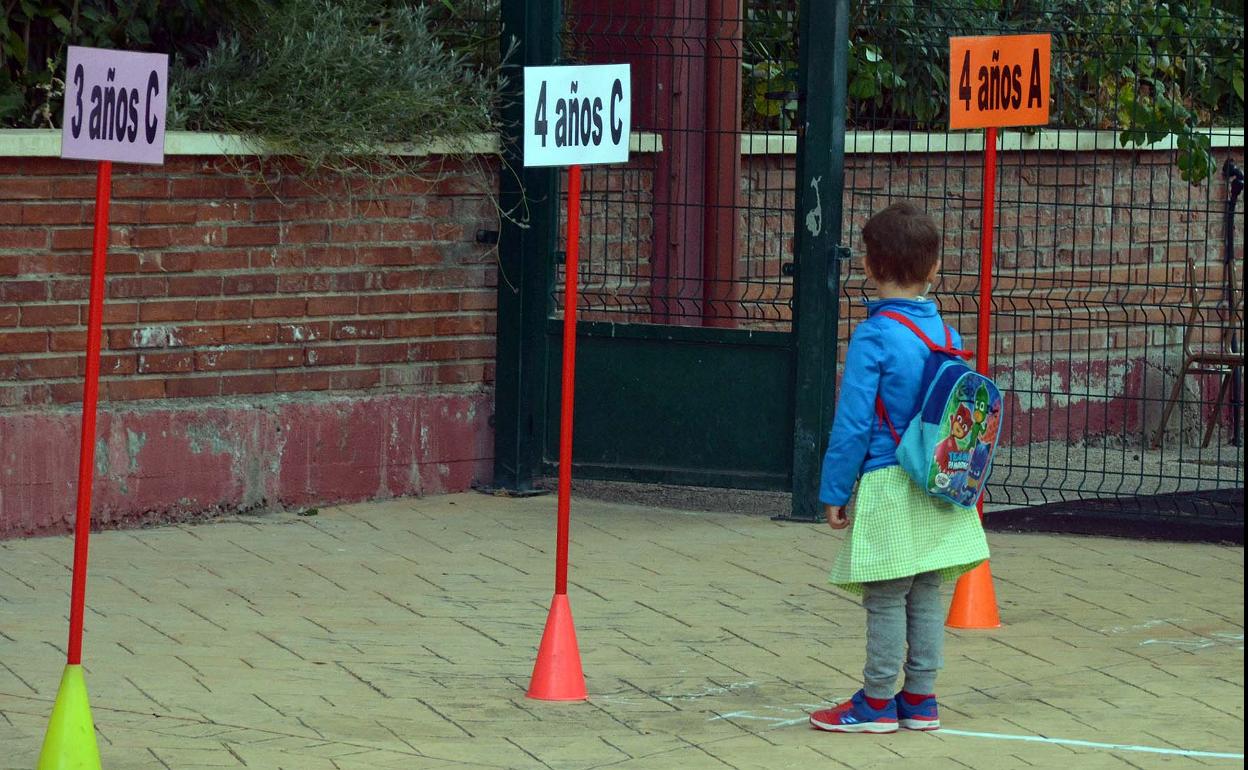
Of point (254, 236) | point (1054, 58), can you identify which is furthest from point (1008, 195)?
point (254, 236)

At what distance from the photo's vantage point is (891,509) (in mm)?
5766

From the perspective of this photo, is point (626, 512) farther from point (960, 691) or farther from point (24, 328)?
point (960, 691)

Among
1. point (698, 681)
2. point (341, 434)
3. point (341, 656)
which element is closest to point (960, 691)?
point (698, 681)

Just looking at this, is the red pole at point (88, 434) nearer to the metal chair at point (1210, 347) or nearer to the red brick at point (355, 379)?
the red brick at point (355, 379)

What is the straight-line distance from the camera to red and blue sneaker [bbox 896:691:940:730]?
585cm

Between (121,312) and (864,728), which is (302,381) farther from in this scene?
(864,728)

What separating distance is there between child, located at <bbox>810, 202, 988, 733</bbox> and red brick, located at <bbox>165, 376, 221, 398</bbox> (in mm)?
3867

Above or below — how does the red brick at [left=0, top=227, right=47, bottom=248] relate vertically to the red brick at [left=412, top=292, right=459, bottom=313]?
above

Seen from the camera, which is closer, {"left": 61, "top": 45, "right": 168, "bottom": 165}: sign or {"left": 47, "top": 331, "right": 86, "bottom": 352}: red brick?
{"left": 61, "top": 45, "right": 168, "bottom": 165}: sign

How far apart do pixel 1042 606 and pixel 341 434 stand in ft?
10.7

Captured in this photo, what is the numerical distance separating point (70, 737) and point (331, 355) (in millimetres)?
4239

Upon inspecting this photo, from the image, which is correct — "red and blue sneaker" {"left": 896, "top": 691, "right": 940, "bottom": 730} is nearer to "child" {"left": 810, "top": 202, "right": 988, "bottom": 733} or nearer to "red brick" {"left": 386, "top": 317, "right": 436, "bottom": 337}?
"child" {"left": 810, "top": 202, "right": 988, "bottom": 733}

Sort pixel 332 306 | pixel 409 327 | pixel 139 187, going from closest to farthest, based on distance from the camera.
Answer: pixel 139 187, pixel 332 306, pixel 409 327

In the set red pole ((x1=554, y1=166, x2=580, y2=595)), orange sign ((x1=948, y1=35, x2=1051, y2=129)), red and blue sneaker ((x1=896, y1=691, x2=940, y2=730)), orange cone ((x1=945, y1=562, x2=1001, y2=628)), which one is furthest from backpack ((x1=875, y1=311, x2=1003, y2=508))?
orange sign ((x1=948, y1=35, x2=1051, y2=129))
